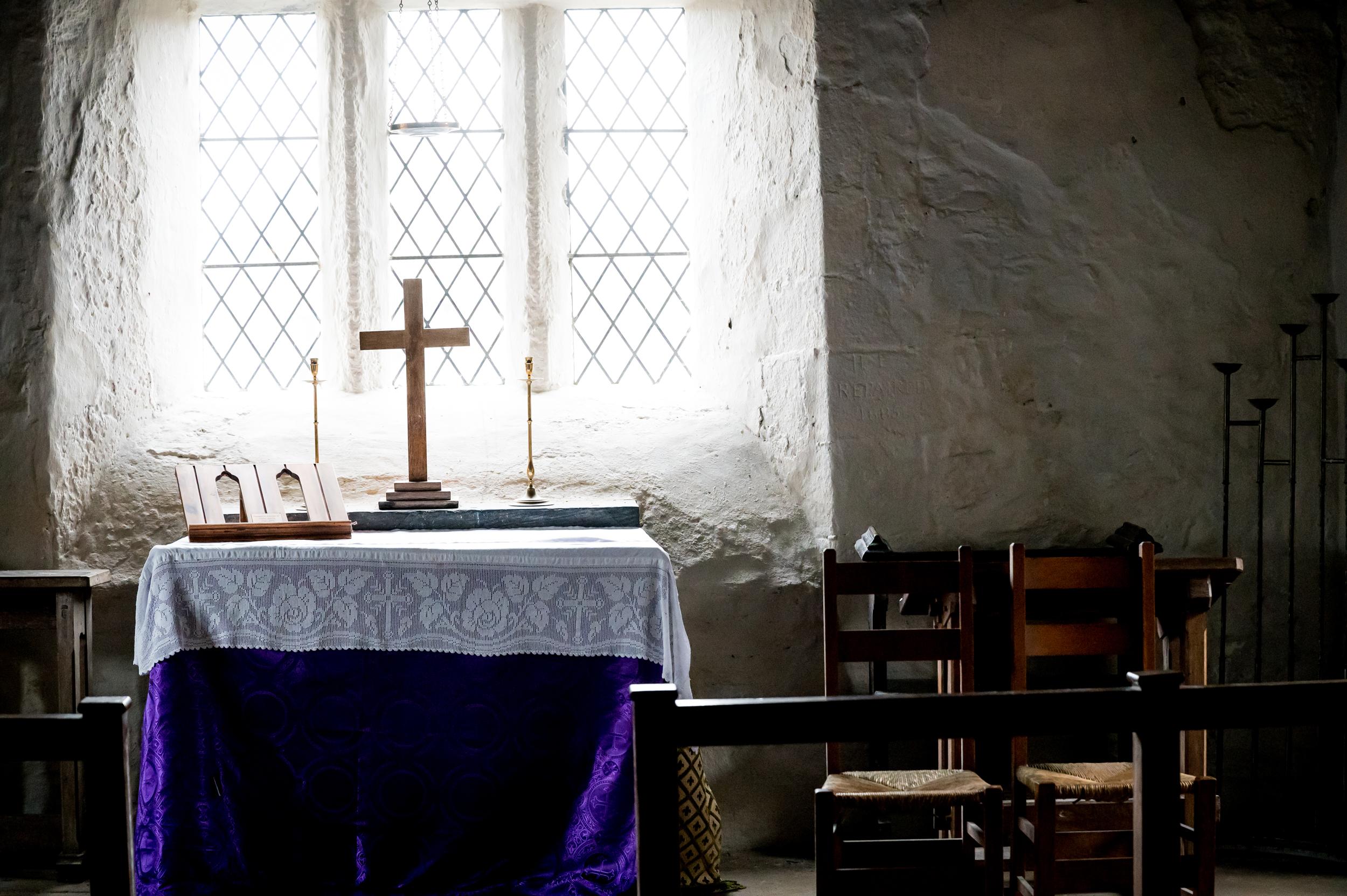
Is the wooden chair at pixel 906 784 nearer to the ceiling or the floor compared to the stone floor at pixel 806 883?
nearer to the ceiling

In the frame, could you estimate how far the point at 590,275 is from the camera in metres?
4.98

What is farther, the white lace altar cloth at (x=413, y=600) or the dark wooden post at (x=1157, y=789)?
the white lace altar cloth at (x=413, y=600)

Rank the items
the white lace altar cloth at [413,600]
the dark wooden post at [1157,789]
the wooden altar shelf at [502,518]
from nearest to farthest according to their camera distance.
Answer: the dark wooden post at [1157,789] → the white lace altar cloth at [413,600] → the wooden altar shelf at [502,518]

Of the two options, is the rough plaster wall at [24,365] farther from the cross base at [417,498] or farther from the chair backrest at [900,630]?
the chair backrest at [900,630]

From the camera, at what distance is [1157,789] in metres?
2.06

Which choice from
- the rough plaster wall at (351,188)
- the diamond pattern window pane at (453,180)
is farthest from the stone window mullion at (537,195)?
the rough plaster wall at (351,188)

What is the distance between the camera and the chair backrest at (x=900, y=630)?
10.7 ft

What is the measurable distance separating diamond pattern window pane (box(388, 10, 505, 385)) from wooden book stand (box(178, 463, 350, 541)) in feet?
4.77

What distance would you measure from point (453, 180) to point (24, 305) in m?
1.74

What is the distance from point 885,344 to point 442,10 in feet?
8.07

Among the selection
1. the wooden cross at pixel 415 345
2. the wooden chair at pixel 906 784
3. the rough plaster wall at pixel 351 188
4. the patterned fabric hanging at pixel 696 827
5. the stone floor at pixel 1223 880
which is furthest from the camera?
the rough plaster wall at pixel 351 188

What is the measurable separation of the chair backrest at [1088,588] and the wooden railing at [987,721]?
1.22 m

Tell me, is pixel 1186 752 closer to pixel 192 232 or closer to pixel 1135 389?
pixel 1135 389

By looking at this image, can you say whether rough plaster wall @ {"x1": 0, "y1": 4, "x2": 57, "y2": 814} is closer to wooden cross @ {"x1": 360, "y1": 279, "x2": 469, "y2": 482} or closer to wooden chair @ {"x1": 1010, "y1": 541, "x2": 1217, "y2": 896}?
wooden cross @ {"x1": 360, "y1": 279, "x2": 469, "y2": 482}
